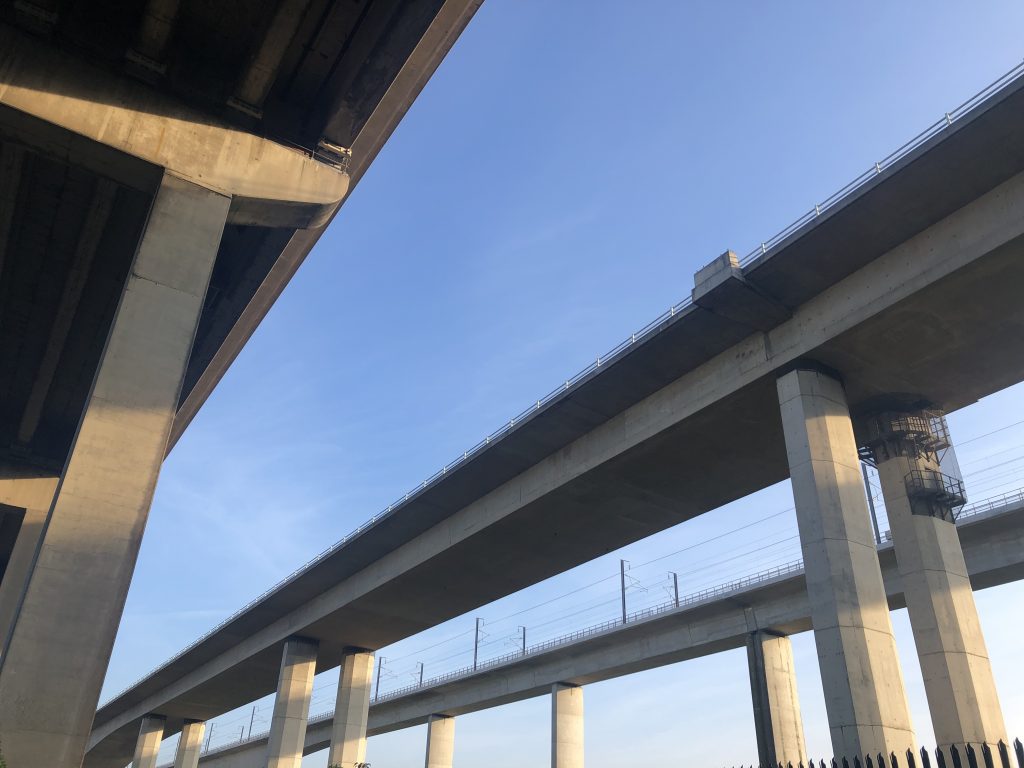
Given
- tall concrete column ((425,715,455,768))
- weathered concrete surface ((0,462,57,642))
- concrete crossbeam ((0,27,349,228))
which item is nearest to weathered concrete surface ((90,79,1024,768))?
concrete crossbeam ((0,27,349,228))

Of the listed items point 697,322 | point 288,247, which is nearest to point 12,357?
point 288,247

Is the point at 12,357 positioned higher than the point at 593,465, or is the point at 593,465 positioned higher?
the point at 12,357

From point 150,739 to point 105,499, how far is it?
5863 centimetres

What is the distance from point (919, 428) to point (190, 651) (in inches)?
1729

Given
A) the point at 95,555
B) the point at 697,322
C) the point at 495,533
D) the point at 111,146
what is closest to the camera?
the point at 95,555

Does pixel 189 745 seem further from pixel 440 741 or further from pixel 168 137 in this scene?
pixel 168 137

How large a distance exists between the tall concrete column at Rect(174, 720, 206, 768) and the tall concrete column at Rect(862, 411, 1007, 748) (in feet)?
185

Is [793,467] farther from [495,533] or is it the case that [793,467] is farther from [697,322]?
[495,533]

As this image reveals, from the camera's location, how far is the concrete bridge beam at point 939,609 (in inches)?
816

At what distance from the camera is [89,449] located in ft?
49.6

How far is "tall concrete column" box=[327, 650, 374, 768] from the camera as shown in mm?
41375

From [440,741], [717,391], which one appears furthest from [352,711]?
[717,391]

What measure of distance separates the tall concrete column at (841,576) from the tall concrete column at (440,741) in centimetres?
4359

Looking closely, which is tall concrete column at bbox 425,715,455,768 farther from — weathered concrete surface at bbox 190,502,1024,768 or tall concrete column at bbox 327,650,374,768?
tall concrete column at bbox 327,650,374,768
